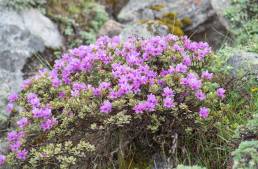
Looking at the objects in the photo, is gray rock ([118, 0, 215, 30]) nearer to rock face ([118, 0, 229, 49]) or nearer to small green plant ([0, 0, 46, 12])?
rock face ([118, 0, 229, 49])

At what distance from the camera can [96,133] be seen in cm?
378

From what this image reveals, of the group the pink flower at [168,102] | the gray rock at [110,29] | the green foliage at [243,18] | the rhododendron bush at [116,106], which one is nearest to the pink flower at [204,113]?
the rhododendron bush at [116,106]

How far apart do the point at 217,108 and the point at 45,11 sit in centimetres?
332

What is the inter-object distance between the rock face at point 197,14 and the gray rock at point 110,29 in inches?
9.0

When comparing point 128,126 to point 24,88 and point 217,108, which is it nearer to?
point 217,108

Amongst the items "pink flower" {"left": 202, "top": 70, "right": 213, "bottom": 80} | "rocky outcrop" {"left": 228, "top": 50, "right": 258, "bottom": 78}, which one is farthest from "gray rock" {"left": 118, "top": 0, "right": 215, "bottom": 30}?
"pink flower" {"left": 202, "top": 70, "right": 213, "bottom": 80}

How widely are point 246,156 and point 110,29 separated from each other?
3952mm

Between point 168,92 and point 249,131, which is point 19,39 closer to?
point 168,92

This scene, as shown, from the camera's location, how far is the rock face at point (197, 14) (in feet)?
21.0

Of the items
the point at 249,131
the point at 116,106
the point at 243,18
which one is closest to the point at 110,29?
the point at 243,18

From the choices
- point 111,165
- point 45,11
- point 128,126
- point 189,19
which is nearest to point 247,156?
point 128,126

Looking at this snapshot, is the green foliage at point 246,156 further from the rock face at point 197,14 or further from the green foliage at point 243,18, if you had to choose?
the rock face at point 197,14

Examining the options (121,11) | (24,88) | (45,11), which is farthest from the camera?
(121,11)

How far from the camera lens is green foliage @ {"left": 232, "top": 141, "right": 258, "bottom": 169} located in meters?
2.67
